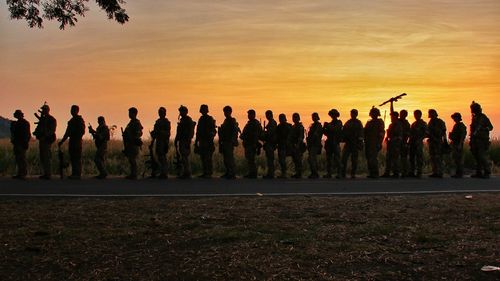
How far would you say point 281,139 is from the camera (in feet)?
62.8

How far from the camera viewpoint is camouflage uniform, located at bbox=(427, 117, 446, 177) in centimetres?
1914

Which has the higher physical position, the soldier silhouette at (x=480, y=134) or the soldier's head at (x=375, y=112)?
the soldier's head at (x=375, y=112)

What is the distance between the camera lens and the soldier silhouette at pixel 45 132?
59.6 feet

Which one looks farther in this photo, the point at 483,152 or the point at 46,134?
the point at 483,152

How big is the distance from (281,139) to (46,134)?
6.44 metres

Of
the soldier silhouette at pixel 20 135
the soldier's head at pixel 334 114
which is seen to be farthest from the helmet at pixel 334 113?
the soldier silhouette at pixel 20 135

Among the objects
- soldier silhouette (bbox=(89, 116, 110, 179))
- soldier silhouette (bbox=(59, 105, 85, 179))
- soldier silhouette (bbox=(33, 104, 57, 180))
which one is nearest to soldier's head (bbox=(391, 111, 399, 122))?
soldier silhouette (bbox=(89, 116, 110, 179))

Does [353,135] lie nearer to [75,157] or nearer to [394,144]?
[394,144]

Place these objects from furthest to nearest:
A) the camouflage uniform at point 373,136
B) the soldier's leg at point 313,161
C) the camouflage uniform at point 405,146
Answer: the camouflage uniform at point 405,146 < the camouflage uniform at point 373,136 < the soldier's leg at point 313,161

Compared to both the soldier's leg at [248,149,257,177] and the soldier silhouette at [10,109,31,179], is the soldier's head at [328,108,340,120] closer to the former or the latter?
the soldier's leg at [248,149,257,177]

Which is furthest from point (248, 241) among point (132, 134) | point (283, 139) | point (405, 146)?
point (405, 146)

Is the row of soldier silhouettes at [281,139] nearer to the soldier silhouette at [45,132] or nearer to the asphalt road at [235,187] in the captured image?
the soldier silhouette at [45,132]

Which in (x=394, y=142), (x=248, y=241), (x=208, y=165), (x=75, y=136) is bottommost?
(x=248, y=241)

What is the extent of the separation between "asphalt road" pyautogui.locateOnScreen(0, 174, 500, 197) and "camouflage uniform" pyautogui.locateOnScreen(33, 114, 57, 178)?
1.35 m
